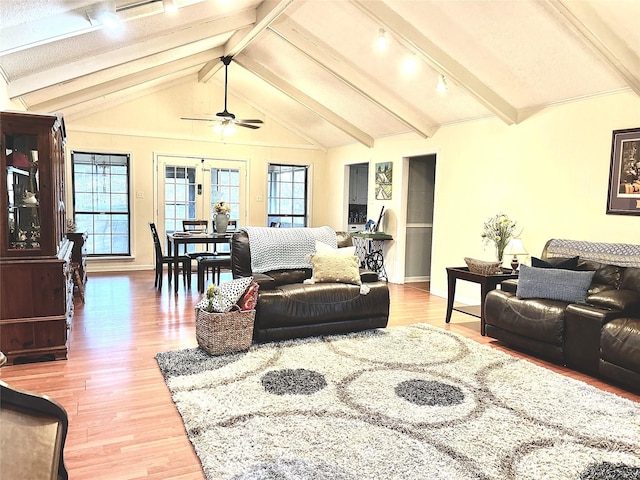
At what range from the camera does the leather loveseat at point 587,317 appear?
10.7 ft

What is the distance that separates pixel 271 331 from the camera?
4.08 meters

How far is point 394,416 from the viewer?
273cm

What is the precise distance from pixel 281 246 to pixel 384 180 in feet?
11.3

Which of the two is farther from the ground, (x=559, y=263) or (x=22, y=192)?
(x=22, y=192)

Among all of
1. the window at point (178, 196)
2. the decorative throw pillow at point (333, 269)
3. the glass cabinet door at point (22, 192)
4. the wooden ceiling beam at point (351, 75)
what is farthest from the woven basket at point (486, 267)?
the window at point (178, 196)

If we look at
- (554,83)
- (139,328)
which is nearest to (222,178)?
(139,328)

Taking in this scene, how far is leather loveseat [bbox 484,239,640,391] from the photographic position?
326 centimetres

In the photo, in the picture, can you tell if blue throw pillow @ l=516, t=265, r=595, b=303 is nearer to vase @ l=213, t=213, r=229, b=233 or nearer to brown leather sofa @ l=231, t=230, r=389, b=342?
brown leather sofa @ l=231, t=230, r=389, b=342

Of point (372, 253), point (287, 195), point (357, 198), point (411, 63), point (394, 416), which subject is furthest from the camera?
point (287, 195)

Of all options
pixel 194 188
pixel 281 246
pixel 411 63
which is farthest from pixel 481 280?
pixel 194 188

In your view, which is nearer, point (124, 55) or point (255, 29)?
point (124, 55)

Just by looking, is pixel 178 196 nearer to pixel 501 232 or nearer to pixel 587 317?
pixel 501 232

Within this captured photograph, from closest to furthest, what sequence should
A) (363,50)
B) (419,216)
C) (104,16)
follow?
(104,16), (363,50), (419,216)

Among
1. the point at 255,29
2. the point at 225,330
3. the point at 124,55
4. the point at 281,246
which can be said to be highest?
the point at 255,29
